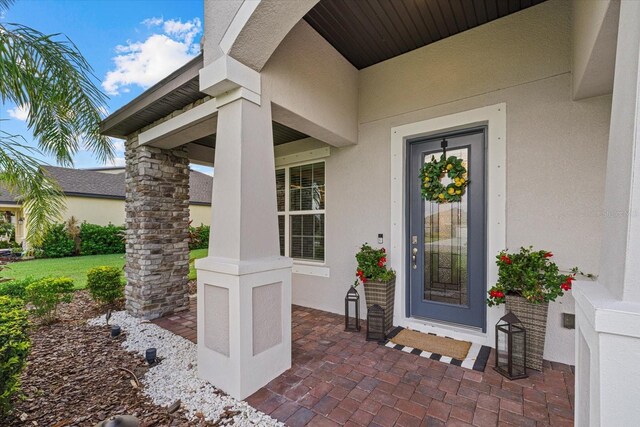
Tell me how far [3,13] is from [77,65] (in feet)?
2.69

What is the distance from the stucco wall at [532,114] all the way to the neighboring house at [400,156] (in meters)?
0.01

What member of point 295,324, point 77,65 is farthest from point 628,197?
point 77,65

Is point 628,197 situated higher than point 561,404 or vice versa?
point 628,197

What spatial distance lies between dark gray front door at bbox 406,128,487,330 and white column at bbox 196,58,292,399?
1995 millimetres

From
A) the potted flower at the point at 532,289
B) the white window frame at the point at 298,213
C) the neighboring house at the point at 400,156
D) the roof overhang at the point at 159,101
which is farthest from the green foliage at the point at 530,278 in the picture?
the roof overhang at the point at 159,101

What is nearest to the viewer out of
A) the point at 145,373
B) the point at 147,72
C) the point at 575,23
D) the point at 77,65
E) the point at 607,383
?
the point at 607,383

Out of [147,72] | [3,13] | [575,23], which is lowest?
[575,23]

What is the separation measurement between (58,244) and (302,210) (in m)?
12.8

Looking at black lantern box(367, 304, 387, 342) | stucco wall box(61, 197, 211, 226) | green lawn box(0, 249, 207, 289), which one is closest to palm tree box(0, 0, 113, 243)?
green lawn box(0, 249, 207, 289)

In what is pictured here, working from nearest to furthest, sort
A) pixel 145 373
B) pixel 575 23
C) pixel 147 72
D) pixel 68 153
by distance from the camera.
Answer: pixel 575 23 < pixel 145 373 < pixel 68 153 < pixel 147 72

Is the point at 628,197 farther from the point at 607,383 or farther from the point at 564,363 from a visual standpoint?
the point at 564,363

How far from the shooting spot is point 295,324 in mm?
3943

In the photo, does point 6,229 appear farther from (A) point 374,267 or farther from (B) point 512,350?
(B) point 512,350

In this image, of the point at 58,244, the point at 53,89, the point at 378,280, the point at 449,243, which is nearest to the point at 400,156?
the point at 449,243
